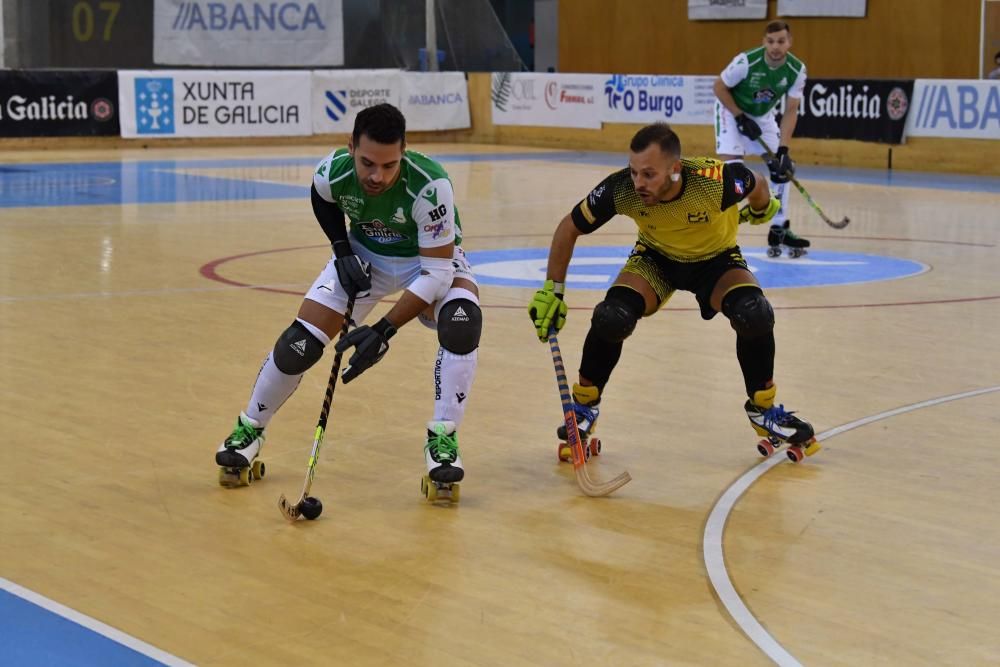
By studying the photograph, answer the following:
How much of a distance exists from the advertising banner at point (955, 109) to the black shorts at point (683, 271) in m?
14.6

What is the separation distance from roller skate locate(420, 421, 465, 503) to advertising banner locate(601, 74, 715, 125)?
1743 centimetres

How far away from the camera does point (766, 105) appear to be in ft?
42.3

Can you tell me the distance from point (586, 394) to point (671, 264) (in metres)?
0.69

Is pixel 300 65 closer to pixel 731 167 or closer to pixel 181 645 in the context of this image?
pixel 731 167

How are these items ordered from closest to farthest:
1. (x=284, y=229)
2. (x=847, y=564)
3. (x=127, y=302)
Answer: (x=847, y=564)
(x=127, y=302)
(x=284, y=229)

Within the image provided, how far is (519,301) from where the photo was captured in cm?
1030

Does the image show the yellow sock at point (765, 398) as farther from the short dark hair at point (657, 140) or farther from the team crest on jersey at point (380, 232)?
the team crest on jersey at point (380, 232)

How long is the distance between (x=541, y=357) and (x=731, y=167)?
90.4 inches

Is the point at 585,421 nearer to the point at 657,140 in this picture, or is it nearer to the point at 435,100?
the point at 657,140

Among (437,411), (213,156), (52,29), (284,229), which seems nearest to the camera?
(437,411)

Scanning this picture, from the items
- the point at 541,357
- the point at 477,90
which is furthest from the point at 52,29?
the point at 541,357

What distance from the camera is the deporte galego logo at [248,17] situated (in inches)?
1030

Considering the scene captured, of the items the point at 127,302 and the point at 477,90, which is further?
the point at 477,90

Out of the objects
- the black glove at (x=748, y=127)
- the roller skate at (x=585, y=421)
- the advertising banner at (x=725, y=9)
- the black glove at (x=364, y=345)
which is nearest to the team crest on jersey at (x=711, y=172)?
the roller skate at (x=585, y=421)
